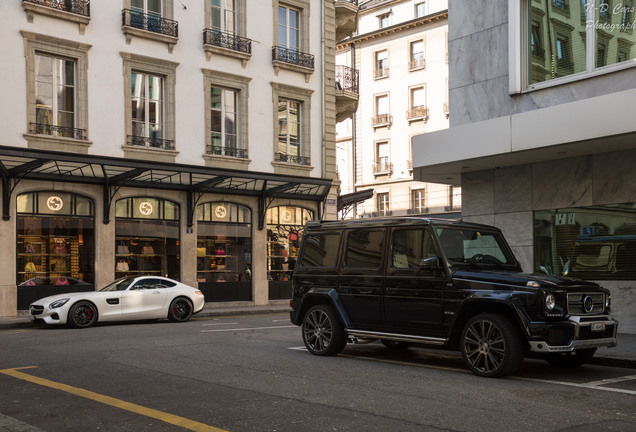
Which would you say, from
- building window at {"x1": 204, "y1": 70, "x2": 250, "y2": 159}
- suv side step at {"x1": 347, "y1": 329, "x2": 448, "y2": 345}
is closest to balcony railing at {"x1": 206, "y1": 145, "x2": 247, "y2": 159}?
building window at {"x1": 204, "y1": 70, "x2": 250, "y2": 159}

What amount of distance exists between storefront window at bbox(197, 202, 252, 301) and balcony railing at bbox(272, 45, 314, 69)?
6.04 metres

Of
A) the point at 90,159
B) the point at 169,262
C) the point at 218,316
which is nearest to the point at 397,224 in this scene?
the point at 218,316

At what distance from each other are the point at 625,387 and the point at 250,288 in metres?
19.6

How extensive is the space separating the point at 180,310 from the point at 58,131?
7486 mm

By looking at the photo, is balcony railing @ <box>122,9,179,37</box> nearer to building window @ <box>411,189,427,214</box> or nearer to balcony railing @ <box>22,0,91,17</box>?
balcony railing @ <box>22,0,91,17</box>

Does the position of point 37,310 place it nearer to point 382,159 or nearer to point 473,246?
point 473,246

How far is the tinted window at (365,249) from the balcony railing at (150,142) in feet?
48.7

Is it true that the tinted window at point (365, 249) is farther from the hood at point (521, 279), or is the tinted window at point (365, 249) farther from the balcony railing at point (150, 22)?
the balcony railing at point (150, 22)

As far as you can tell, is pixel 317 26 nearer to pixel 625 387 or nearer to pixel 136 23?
pixel 136 23

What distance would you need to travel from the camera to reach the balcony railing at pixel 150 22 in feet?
77.1

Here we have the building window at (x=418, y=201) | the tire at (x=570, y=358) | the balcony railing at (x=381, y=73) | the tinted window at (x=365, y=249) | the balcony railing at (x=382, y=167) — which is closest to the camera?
the tire at (x=570, y=358)

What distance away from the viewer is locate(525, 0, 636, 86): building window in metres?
13.1

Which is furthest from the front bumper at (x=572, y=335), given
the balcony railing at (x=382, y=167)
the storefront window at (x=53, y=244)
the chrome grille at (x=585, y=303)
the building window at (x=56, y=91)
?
the balcony railing at (x=382, y=167)

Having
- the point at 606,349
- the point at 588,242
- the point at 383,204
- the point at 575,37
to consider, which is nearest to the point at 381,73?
the point at 383,204
